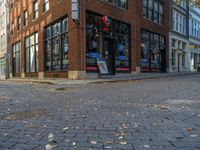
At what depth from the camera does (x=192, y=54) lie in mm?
41375

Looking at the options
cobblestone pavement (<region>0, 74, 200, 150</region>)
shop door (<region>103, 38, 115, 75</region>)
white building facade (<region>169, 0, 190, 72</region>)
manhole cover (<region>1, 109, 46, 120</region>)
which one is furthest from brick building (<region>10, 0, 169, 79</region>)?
cobblestone pavement (<region>0, 74, 200, 150</region>)

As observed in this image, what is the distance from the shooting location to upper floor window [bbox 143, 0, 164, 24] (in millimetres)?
26938

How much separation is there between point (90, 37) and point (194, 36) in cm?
2719

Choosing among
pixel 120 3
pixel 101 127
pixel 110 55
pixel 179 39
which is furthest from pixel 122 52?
pixel 101 127

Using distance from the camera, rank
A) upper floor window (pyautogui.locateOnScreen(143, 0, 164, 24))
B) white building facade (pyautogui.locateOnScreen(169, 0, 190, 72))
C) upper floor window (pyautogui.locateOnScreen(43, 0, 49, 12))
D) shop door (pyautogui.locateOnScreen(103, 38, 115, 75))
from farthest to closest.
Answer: white building facade (pyautogui.locateOnScreen(169, 0, 190, 72))
upper floor window (pyautogui.locateOnScreen(143, 0, 164, 24))
upper floor window (pyautogui.locateOnScreen(43, 0, 49, 12))
shop door (pyautogui.locateOnScreen(103, 38, 115, 75))

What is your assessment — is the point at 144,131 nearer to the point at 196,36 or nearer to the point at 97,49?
the point at 97,49

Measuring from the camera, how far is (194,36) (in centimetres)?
4172

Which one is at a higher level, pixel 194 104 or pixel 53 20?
pixel 53 20

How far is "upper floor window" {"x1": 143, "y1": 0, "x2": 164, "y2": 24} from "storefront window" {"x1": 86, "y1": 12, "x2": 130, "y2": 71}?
461cm

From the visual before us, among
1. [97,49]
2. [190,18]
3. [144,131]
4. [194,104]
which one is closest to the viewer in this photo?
[144,131]

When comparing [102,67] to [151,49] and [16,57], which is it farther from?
[16,57]

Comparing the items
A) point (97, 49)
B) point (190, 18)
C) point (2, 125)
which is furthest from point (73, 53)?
point (190, 18)

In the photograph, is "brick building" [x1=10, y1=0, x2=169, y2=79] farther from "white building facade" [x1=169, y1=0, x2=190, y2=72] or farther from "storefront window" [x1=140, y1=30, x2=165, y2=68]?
"white building facade" [x1=169, y1=0, x2=190, y2=72]

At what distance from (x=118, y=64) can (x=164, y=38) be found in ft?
36.5
